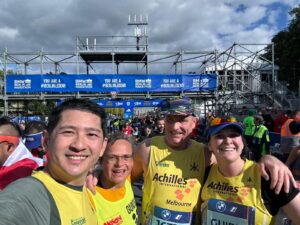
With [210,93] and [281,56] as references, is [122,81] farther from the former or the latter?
[281,56]

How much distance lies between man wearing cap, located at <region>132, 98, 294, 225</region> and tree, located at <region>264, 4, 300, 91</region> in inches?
1414

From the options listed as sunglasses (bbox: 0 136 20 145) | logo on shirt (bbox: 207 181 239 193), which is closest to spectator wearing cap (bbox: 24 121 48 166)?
sunglasses (bbox: 0 136 20 145)

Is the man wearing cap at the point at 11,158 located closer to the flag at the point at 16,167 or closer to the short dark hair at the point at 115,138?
the flag at the point at 16,167

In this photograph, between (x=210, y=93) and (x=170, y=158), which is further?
(x=210, y=93)

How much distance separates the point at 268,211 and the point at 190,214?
70 cm

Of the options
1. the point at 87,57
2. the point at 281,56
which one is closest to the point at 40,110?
the point at 87,57

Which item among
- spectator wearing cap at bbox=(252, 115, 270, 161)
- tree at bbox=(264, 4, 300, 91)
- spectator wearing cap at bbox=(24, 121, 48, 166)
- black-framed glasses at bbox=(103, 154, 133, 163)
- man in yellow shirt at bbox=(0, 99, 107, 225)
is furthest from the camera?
tree at bbox=(264, 4, 300, 91)

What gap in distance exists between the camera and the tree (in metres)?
36.4

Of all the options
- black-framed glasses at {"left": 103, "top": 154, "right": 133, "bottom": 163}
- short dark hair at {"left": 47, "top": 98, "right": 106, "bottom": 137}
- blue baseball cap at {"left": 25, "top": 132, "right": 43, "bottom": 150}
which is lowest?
blue baseball cap at {"left": 25, "top": 132, "right": 43, "bottom": 150}

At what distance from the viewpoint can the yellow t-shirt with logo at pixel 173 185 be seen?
108 inches

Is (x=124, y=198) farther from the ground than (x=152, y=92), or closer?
closer

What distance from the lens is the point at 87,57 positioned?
24.9 meters

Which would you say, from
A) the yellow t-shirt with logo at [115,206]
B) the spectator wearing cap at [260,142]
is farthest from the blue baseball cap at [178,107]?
the spectator wearing cap at [260,142]

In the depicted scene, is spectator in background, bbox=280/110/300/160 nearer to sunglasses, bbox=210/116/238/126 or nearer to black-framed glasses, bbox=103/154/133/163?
sunglasses, bbox=210/116/238/126
